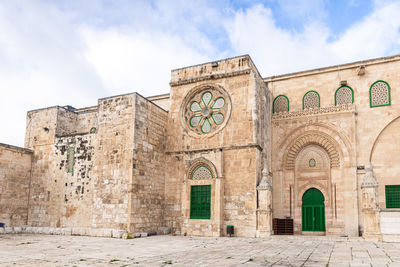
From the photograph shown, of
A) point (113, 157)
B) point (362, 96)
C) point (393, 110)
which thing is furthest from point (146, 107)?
point (393, 110)

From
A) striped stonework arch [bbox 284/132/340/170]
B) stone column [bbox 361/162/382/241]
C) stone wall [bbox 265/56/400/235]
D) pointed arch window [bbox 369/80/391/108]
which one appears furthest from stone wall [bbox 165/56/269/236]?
pointed arch window [bbox 369/80/391/108]

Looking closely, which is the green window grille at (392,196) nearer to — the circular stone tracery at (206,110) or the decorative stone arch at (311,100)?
the decorative stone arch at (311,100)

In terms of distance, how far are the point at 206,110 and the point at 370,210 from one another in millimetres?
8385

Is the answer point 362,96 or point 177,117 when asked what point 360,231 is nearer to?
point 362,96

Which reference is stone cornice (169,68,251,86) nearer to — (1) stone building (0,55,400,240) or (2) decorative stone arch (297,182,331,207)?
(1) stone building (0,55,400,240)

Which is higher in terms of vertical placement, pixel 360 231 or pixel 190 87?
→ pixel 190 87

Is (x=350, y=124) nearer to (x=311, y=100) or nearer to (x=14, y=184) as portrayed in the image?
(x=311, y=100)

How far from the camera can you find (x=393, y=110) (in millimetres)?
15883

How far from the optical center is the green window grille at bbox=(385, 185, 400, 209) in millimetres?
15102

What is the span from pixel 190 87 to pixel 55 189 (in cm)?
808

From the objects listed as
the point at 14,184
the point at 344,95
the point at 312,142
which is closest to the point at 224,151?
the point at 312,142

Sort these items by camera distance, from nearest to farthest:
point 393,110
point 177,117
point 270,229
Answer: point 270,229, point 393,110, point 177,117

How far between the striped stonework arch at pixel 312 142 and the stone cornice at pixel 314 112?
1.03 meters

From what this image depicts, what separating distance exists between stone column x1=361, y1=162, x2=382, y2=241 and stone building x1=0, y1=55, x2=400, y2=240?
62 cm
